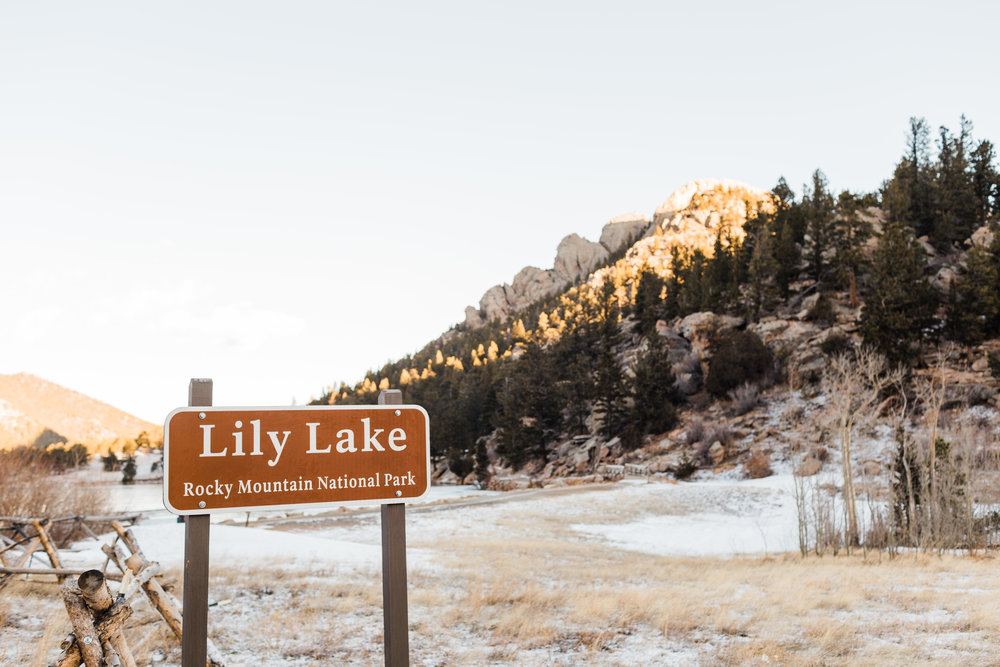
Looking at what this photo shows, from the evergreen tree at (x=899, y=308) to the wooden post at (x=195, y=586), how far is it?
38.3 metres

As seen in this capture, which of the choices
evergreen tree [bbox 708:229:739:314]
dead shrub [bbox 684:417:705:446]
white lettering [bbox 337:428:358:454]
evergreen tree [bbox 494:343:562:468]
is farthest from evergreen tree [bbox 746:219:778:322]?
white lettering [bbox 337:428:358:454]

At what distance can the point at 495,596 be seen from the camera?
920cm

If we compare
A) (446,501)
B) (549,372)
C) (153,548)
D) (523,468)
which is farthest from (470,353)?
(153,548)

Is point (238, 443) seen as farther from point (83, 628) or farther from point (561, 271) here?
point (561, 271)

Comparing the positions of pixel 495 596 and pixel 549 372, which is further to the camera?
pixel 549 372

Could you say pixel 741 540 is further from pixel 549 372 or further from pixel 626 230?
pixel 626 230

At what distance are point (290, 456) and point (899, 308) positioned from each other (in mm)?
41344

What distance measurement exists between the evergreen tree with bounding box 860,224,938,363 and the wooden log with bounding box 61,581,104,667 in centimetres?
3867

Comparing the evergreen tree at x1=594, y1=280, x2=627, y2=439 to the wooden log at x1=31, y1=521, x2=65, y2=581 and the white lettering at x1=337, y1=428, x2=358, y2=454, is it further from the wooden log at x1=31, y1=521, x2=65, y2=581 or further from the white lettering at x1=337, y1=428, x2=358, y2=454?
the white lettering at x1=337, y1=428, x2=358, y2=454

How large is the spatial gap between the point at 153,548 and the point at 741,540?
56.0 ft

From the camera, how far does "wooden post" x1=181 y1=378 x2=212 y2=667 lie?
3475mm

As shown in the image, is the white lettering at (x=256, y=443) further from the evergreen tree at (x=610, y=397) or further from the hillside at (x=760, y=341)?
the evergreen tree at (x=610, y=397)

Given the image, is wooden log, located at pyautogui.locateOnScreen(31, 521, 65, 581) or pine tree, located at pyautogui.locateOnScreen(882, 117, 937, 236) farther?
pine tree, located at pyautogui.locateOnScreen(882, 117, 937, 236)

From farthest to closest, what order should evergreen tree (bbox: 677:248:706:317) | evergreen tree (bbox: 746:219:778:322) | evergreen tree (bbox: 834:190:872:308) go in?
evergreen tree (bbox: 677:248:706:317) → evergreen tree (bbox: 746:219:778:322) → evergreen tree (bbox: 834:190:872:308)
